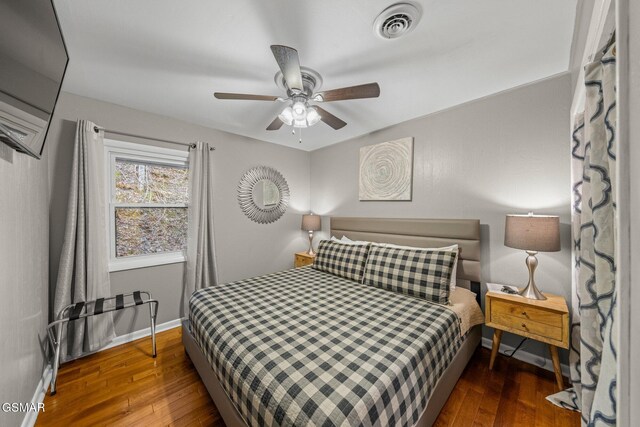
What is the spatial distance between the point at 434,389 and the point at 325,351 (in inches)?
28.1

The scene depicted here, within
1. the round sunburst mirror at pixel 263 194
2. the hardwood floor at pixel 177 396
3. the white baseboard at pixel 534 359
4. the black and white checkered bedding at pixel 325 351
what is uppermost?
the round sunburst mirror at pixel 263 194

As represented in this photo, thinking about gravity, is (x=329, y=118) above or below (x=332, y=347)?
above

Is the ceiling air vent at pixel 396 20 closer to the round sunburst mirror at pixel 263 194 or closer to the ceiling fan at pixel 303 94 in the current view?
the ceiling fan at pixel 303 94

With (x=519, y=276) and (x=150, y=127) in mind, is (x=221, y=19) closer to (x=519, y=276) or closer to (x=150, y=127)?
A: (x=150, y=127)

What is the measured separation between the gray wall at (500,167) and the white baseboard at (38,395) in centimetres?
328

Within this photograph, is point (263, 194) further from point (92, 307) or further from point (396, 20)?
point (396, 20)

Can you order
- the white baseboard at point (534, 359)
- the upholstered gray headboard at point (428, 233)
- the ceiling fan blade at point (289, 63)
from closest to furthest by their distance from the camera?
1. the ceiling fan blade at point (289, 63)
2. the white baseboard at point (534, 359)
3. the upholstered gray headboard at point (428, 233)

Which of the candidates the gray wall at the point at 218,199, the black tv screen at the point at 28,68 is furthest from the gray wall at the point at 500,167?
the black tv screen at the point at 28,68

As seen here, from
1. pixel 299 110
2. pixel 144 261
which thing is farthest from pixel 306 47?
pixel 144 261

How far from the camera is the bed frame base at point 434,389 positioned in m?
1.26

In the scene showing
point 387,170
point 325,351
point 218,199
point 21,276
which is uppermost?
point 387,170

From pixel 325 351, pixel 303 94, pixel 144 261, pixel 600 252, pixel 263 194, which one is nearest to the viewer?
pixel 600 252

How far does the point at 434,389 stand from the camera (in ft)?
4.44

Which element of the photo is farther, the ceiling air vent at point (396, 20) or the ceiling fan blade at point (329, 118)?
the ceiling fan blade at point (329, 118)
